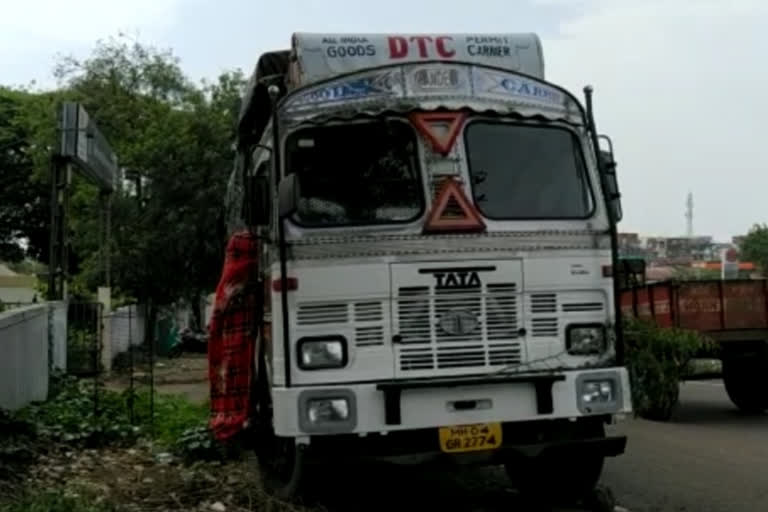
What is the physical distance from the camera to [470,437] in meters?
6.24

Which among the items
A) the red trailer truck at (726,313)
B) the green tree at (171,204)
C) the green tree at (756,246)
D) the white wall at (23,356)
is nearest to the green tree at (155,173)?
the green tree at (171,204)

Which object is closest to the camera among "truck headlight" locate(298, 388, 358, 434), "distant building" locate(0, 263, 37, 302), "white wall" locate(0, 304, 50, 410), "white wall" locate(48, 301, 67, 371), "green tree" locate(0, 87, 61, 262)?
"truck headlight" locate(298, 388, 358, 434)

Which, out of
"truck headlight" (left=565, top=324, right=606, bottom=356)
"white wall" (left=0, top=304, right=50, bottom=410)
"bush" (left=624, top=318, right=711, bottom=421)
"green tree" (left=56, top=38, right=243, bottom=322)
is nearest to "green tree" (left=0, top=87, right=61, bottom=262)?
"green tree" (left=56, top=38, right=243, bottom=322)

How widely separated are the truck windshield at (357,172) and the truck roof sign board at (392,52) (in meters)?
0.49

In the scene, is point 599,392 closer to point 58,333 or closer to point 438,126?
point 438,126

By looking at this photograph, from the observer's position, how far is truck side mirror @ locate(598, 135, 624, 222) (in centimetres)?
689

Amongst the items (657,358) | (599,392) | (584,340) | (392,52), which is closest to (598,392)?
(599,392)

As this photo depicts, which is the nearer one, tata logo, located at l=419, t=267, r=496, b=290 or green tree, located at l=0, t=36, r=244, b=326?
tata logo, located at l=419, t=267, r=496, b=290

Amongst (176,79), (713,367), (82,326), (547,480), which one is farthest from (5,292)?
(547,480)

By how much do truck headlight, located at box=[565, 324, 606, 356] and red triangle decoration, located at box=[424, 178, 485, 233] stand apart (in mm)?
915

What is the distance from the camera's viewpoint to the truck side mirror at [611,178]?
6.89m

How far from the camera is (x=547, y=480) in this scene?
7602 mm

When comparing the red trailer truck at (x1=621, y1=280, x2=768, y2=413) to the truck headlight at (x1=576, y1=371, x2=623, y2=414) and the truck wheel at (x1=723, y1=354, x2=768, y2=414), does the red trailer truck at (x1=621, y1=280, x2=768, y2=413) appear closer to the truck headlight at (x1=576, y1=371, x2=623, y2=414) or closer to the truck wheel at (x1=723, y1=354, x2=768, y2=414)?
the truck wheel at (x1=723, y1=354, x2=768, y2=414)

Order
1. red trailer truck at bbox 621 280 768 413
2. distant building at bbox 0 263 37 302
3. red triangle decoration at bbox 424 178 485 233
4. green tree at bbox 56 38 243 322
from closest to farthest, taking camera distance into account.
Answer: red triangle decoration at bbox 424 178 485 233 → red trailer truck at bbox 621 280 768 413 → green tree at bbox 56 38 243 322 → distant building at bbox 0 263 37 302
